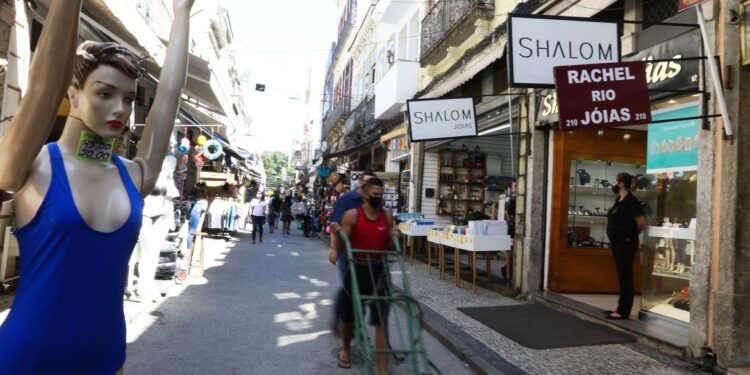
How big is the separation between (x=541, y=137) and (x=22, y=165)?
25.2 ft

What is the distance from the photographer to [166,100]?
1.74 meters

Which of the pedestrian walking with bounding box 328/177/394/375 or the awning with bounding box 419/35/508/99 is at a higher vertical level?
the awning with bounding box 419/35/508/99

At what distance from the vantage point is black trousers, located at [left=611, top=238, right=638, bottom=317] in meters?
6.07

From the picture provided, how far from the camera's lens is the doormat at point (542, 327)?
5.45 metres

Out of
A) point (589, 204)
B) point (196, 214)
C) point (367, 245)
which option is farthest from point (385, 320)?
point (196, 214)

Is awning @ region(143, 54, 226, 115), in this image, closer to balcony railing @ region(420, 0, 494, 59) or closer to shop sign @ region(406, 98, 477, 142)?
shop sign @ region(406, 98, 477, 142)

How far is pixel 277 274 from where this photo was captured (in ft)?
32.1

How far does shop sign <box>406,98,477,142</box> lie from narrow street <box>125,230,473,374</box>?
307cm

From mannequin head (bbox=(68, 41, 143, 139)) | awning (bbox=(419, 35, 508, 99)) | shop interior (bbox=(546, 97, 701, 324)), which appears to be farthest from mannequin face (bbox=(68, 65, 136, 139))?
awning (bbox=(419, 35, 508, 99))

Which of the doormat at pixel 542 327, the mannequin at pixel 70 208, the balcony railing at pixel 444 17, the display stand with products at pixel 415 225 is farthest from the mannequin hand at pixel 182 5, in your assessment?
the balcony railing at pixel 444 17

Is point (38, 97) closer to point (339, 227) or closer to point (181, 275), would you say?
point (339, 227)

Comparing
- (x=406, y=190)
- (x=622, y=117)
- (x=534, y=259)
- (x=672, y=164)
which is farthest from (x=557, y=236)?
(x=406, y=190)

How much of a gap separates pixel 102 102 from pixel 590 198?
798cm

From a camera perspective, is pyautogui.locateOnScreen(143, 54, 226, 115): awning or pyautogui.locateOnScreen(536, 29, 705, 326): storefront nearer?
pyautogui.locateOnScreen(536, 29, 705, 326): storefront
